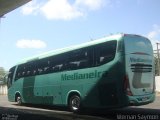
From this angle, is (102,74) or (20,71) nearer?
(102,74)

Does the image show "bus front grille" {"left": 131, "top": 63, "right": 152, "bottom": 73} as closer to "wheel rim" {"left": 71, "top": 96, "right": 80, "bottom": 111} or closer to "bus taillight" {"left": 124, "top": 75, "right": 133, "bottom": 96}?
"bus taillight" {"left": 124, "top": 75, "right": 133, "bottom": 96}

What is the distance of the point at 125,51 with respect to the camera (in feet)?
45.2

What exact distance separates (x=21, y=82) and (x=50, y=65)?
14.6 ft

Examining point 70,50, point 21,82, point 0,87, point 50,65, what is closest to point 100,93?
point 70,50

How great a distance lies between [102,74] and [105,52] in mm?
920

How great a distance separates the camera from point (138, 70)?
1422 centimetres

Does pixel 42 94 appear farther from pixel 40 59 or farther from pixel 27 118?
pixel 27 118

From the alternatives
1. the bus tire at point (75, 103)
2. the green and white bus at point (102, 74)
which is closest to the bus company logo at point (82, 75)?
the green and white bus at point (102, 74)

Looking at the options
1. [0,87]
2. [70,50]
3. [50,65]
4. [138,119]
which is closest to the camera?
[138,119]

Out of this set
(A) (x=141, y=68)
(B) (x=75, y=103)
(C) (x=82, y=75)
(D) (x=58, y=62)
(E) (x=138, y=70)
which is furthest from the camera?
(D) (x=58, y=62)

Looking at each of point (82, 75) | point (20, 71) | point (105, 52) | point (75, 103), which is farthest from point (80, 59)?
point (20, 71)

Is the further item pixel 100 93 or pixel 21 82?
pixel 21 82

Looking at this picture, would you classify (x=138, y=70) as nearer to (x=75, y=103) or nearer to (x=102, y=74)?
(x=102, y=74)

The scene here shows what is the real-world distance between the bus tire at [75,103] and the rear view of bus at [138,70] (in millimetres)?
3022
